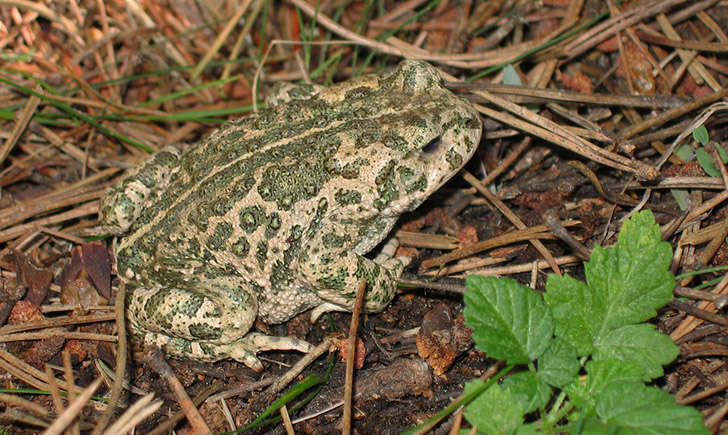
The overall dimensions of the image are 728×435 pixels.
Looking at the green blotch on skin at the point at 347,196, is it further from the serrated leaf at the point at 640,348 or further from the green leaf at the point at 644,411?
the green leaf at the point at 644,411

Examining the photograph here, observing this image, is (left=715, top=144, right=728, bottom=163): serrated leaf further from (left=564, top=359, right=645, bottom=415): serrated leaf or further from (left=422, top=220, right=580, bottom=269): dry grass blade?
(left=564, top=359, right=645, bottom=415): serrated leaf

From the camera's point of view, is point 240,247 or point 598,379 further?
point 240,247

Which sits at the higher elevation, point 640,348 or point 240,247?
point 240,247

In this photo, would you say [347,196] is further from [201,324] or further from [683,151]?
[683,151]

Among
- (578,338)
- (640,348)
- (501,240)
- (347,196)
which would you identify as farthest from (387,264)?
(640,348)

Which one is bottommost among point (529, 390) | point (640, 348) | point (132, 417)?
point (132, 417)

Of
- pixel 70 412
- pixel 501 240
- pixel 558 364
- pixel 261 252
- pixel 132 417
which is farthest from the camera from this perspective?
pixel 501 240

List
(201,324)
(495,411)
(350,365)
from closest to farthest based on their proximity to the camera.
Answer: (495,411) < (350,365) < (201,324)
